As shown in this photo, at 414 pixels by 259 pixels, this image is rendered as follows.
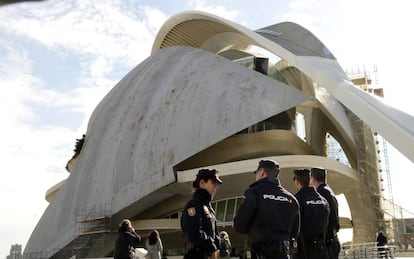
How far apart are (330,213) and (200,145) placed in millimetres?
13652

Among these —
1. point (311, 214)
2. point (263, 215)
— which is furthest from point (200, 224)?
point (311, 214)

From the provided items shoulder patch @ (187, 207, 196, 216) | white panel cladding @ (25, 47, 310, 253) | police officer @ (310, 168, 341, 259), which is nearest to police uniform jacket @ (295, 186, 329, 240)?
police officer @ (310, 168, 341, 259)

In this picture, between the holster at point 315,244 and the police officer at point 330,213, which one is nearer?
the holster at point 315,244

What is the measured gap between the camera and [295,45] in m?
20.8

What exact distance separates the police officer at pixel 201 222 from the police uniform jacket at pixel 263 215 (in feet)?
1.09

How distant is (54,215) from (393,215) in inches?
584

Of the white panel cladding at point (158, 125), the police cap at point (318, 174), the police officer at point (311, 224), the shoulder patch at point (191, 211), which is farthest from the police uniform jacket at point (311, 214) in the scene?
the white panel cladding at point (158, 125)

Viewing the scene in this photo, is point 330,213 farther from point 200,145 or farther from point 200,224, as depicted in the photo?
point 200,145

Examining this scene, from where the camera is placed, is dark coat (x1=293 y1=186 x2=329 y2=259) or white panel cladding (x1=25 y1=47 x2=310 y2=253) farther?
white panel cladding (x1=25 y1=47 x2=310 y2=253)

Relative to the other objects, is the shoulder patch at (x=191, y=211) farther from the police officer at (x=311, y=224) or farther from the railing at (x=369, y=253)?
the railing at (x=369, y=253)

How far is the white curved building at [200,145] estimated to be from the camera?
18.2 m

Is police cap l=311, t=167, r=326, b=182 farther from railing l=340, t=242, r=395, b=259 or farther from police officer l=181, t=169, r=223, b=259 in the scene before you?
railing l=340, t=242, r=395, b=259

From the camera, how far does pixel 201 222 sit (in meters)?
3.91

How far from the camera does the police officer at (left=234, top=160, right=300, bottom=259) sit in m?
3.64
